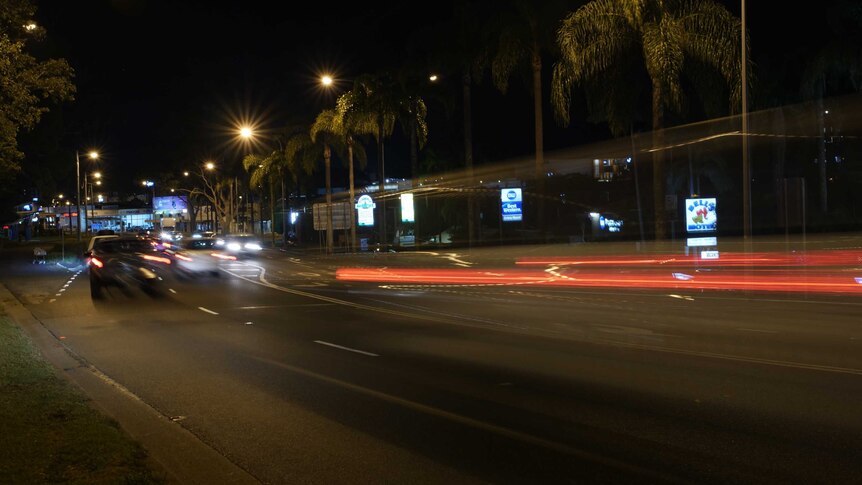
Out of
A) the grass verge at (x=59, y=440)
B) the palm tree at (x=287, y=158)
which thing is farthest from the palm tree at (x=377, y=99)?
the grass verge at (x=59, y=440)

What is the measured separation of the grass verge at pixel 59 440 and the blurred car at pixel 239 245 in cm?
4106

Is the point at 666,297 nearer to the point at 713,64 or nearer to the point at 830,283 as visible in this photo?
the point at 830,283

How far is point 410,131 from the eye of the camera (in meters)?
46.3

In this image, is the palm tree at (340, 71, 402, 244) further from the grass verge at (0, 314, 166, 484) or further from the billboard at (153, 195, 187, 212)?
the billboard at (153, 195, 187, 212)

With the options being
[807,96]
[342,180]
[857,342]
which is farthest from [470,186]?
[342,180]

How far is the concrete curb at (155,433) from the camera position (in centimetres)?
597

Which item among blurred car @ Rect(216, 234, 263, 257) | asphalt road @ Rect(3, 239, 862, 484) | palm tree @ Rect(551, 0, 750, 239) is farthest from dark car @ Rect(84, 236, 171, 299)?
blurred car @ Rect(216, 234, 263, 257)

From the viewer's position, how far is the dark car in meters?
21.6

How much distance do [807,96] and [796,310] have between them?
28.7 metres

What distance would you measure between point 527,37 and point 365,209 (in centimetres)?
2046

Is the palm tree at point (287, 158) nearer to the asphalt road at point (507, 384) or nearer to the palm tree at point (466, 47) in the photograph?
the palm tree at point (466, 47)

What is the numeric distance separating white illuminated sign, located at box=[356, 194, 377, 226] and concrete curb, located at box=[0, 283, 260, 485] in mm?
40037

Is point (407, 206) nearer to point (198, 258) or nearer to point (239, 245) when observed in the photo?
point (239, 245)

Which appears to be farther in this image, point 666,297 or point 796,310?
point 666,297
